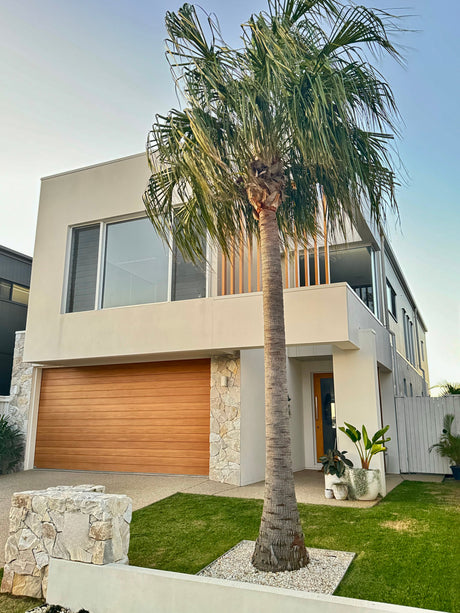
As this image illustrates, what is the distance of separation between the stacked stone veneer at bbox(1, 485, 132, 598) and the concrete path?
8.26 ft

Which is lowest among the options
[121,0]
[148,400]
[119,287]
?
[148,400]

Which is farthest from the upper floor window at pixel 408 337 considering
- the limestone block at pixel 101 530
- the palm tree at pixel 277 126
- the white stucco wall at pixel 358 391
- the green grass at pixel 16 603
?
the green grass at pixel 16 603

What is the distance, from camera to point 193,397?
1044 centimetres

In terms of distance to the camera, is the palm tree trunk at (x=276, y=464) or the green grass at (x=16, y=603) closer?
the green grass at (x=16, y=603)

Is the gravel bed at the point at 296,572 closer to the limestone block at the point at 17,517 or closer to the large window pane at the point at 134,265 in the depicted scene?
the limestone block at the point at 17,517

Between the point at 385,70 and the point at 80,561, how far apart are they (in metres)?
6.49

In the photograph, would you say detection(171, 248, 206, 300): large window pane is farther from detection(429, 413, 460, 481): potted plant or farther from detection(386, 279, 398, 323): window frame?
detection(429, 413, 460, 481): potted plant

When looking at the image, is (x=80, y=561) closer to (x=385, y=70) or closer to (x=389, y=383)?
(x=385, y=70)

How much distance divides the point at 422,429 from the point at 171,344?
704 cm

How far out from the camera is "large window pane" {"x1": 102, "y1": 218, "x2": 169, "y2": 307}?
10406 mm

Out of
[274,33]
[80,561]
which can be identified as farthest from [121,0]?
[80,561]

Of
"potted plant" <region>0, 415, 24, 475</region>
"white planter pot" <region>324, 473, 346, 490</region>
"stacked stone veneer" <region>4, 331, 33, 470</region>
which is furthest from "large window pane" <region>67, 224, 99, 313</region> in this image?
"white planter pot" <region>324, 473, 346, 490</region>

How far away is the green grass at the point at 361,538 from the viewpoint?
427cm

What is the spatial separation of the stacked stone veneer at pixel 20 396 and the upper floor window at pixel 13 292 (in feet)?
13.0
